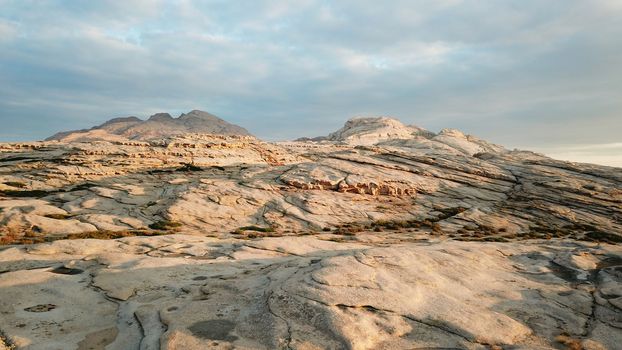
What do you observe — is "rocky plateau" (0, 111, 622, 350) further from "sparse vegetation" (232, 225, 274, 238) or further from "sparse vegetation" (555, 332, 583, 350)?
"sparse vegetation" (232, 225, 274, 238)

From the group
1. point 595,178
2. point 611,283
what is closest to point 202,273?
point 611,283

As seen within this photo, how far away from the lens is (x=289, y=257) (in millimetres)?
26406

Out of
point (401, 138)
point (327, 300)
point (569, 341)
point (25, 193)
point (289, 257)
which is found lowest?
point (289, 257)

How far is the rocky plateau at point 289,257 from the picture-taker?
44.8 feet

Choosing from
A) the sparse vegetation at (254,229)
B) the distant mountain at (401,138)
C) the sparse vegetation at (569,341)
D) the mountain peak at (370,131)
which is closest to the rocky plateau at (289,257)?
the sparse vegetation at (569,341)

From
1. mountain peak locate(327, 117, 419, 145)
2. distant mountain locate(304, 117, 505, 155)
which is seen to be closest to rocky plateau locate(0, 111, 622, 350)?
distant mountain locate(304, 117, 505, 155)

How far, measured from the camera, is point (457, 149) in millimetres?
119188

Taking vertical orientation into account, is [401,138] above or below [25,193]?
above

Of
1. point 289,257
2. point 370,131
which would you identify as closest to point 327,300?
point 289,257

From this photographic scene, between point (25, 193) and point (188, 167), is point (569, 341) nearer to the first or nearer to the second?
point (188, 167)

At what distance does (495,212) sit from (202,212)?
136 ft

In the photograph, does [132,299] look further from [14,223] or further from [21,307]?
[14,223]

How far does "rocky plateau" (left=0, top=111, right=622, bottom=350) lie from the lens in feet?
44.8

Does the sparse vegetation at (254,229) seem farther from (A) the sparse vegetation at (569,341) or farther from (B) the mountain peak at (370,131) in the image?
(B) the mountain peak at (370,131)
